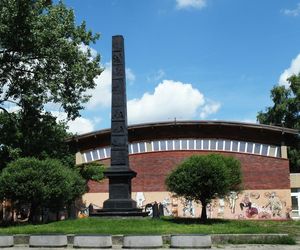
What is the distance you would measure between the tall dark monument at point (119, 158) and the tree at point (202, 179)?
287cm

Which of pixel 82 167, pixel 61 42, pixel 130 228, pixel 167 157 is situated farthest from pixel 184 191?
pixel 167 157

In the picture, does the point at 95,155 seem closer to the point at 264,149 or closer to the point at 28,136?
the point at 28,136

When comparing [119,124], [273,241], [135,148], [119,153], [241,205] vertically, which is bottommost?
[273,241]

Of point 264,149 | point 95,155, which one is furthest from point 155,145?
point 264,149

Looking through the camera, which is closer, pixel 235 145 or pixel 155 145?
pixel 235 145

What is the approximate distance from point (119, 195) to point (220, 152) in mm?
20455

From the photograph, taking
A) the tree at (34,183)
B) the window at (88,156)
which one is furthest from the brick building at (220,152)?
the tree at (34,183)

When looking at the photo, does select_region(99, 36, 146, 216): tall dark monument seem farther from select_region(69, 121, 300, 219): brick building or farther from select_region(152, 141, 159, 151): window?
select_region(152, 141, 159, 151): window

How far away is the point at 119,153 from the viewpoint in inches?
857

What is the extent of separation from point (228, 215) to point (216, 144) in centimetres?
588

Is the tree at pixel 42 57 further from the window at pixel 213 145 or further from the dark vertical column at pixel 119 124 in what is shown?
the window at pixel 213 145

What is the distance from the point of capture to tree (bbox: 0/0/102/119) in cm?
2698

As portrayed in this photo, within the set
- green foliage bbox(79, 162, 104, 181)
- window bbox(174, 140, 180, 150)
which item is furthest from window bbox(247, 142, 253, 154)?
green foliage bbox(79, 162, 104, 181)

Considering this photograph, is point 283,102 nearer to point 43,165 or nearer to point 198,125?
point 198,125
